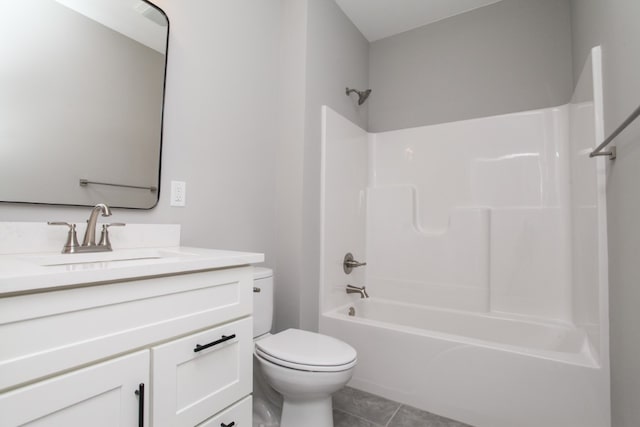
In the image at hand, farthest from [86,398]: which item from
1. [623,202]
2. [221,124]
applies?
[623,202]

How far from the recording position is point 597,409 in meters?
1.30

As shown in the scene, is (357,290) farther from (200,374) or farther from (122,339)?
(122,339)

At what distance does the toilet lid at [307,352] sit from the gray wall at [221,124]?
1.85 ft

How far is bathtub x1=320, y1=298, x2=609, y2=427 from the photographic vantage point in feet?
4.42

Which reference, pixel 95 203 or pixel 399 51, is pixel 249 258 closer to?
pixel 95 203

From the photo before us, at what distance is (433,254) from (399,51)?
5.55ft

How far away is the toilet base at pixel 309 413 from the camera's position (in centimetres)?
133

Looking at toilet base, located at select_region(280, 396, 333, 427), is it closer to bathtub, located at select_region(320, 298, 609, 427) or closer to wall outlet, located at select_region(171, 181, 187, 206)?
bathtub, located at select_region(320, 298, 609, 427)

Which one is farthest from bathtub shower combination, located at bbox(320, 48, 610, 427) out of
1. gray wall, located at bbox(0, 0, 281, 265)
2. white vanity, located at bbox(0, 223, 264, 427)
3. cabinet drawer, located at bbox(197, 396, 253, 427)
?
white vanity, located at bbox(0, 223, 264, 427)

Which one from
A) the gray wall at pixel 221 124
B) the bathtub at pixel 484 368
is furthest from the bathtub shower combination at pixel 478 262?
the gray wall at pixel 221 124

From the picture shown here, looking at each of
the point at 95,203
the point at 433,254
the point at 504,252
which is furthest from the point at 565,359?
the point at 95,203

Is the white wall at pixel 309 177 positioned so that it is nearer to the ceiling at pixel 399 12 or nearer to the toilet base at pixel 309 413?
the ceiling at pixel 399 12

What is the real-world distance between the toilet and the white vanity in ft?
0.88

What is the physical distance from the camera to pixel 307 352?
52.4 inches
